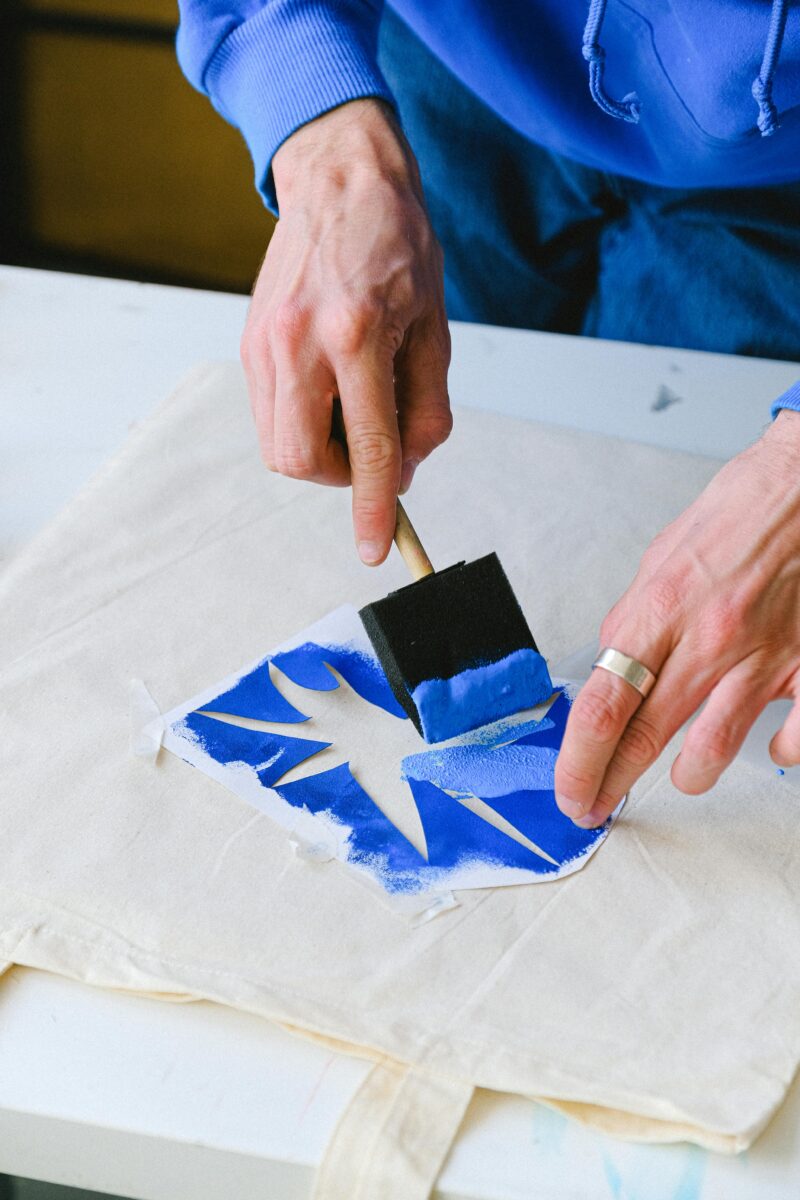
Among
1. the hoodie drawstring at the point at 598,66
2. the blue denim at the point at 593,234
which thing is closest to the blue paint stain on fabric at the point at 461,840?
the hoodie drawstring at the point at 598,66

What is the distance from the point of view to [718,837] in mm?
827

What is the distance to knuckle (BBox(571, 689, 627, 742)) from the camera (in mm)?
769

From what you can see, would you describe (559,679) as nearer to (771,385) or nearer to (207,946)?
(207,946)

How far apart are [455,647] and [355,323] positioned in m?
0.25

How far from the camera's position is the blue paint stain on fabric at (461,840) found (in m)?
0.81

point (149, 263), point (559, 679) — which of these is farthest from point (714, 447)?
point (149, 263)

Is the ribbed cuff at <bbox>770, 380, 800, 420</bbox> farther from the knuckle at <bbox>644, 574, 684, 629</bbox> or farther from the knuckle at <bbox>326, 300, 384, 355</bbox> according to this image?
the knuckle at <bbox>326, 300, 384, 355</bbox>

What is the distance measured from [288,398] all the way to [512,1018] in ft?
1.55

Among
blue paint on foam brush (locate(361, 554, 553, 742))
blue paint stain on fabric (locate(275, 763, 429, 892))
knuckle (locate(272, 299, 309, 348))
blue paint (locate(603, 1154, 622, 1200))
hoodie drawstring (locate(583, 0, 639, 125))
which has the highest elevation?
hoodie drawstring (locate(583, 0, 639, 125))

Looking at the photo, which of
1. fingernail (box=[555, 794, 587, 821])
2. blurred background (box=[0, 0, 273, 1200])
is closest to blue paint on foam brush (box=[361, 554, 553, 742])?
fingernail (box=[555, 794, 587, 821])

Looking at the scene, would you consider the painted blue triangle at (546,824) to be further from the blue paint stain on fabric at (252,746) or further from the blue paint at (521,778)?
the blue paint stain on fabric at (252,746)

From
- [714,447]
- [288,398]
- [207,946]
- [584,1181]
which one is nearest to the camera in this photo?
[584,1181]

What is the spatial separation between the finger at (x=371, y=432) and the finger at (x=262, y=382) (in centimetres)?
7

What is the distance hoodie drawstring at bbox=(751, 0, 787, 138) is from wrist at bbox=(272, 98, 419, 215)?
29 cm
